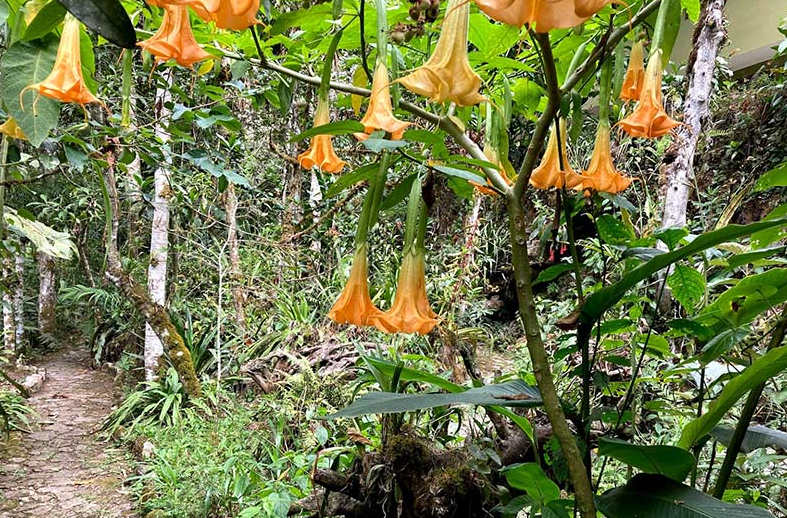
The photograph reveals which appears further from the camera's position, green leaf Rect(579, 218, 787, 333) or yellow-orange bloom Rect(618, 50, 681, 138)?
yellow-orange bloom Rect(618, 50, 681, 138)

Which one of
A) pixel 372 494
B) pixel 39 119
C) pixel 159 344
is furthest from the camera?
pixel 159 344

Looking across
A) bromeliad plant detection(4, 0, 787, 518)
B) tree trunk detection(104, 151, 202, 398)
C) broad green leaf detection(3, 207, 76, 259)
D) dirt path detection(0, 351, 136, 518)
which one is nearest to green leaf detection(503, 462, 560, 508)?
bromeliad plant detection(4, 0, 787, 518)

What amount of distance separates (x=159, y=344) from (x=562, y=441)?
3382 mm

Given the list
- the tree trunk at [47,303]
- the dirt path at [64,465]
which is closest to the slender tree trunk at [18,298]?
the tree trunk at [47,303]

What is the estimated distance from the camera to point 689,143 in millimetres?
1932

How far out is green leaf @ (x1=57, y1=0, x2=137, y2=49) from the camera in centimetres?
35

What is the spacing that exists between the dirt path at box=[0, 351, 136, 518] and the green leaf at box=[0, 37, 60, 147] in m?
2.35

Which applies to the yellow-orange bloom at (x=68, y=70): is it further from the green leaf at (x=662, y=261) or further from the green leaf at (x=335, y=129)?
the green leaf at (x=662, y=261)

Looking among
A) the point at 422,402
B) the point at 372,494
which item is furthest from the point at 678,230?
the point at 372,494

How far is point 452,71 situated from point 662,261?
26 cm

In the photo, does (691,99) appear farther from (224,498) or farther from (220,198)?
(220,198)

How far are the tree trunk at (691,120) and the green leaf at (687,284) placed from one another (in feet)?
4.39

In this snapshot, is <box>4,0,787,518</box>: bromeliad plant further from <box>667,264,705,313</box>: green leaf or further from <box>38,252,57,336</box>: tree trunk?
<box>38,252,57,336</box>: tree trunk

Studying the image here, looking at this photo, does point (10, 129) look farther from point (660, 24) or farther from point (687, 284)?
point (687, 284)
